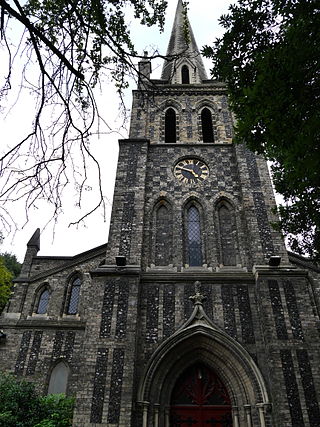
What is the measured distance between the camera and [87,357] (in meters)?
10.8

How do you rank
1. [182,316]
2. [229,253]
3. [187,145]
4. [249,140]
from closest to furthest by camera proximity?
[249,140] → [182,316] → [229,253] → [187,145]

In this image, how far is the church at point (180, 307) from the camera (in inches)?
410

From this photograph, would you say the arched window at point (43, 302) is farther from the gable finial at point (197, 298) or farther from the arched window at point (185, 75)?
the arched window at point (185, 75)

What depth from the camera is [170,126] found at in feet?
62.5

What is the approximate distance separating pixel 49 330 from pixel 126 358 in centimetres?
663

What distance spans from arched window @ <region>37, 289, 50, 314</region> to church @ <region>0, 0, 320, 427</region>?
0.05 meters

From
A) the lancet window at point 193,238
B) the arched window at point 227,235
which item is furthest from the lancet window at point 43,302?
the arched window at point 227,235

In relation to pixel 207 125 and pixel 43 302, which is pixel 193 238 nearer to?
pixel 207 125

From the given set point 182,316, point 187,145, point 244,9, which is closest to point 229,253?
point 182,316

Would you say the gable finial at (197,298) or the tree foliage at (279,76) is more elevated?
the tree foliage at (279,76)

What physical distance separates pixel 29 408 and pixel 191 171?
10.8 m

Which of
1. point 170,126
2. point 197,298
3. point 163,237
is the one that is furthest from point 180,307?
point 170,126

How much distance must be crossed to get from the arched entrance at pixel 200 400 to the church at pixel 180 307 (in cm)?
3

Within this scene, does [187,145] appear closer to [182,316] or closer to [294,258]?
[294,258]
